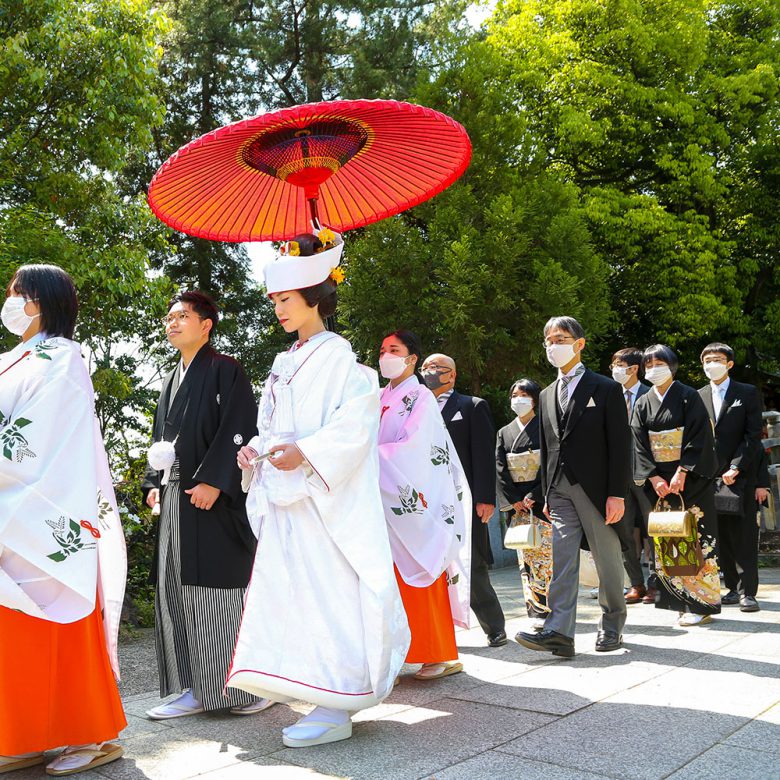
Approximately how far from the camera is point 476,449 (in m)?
5.80

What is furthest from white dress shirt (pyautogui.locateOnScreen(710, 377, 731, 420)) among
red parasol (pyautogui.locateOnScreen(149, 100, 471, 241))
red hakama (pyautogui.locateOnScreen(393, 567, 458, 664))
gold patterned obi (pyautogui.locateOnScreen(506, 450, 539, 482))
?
red parasol (pyautogui.locateOnScreen(149, 100, 471, 241))

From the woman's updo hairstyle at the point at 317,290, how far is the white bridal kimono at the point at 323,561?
0.24 metres

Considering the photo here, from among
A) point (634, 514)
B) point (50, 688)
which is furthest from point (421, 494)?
→ point (634, 514)

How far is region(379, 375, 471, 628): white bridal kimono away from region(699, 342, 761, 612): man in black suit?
2897 millimetres

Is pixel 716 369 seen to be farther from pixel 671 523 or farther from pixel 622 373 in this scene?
pixel 671 523

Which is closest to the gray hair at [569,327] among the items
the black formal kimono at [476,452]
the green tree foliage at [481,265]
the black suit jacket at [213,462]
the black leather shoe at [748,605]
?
the black formal kimono at [476,452]

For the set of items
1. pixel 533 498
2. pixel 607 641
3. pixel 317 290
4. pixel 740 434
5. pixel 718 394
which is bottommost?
pixel 607 641

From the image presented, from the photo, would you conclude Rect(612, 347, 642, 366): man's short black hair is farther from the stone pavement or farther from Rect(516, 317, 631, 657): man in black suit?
the stone pavement

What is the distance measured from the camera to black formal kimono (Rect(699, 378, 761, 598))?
6.88 metres

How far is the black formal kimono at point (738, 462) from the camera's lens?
688 cm

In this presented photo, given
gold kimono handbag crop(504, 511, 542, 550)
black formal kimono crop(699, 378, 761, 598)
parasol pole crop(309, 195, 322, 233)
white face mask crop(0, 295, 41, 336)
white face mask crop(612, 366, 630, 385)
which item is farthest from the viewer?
white face mask crop(612, 366, 630, 385)

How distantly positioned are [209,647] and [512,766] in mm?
1658

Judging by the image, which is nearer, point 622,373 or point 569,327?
point 569,327

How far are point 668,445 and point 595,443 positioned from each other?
1.54m
